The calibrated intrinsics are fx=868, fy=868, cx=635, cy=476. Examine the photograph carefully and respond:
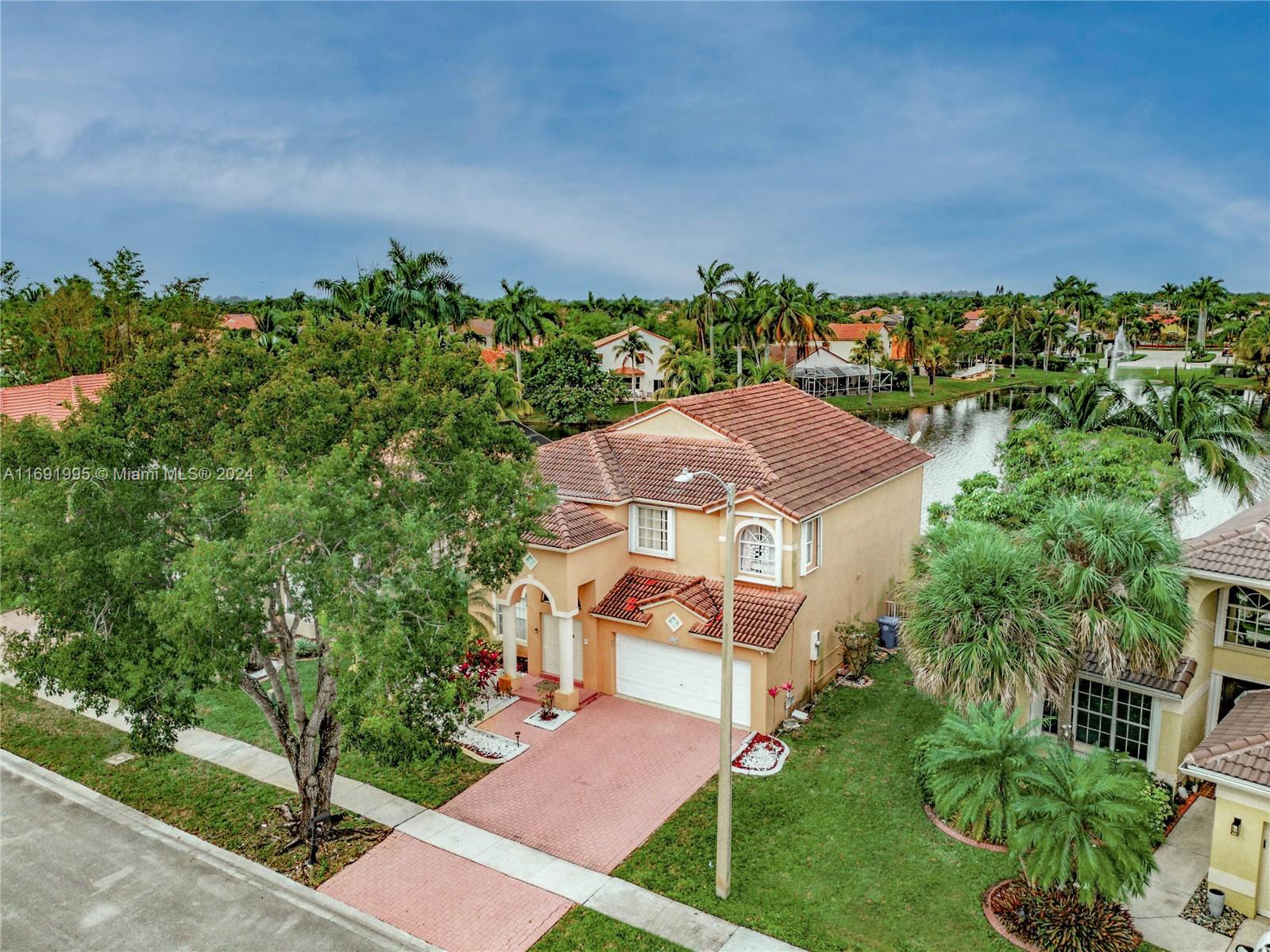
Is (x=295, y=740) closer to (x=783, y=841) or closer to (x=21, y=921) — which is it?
(x=21, y=921)

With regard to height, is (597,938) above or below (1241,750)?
below

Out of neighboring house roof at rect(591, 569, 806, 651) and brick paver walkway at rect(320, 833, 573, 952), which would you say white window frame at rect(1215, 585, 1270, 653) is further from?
brick paver walkway at rect(320, 833, 573, 952)

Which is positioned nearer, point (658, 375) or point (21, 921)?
point (21, 921)

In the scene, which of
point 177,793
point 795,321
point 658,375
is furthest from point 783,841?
point 658,375

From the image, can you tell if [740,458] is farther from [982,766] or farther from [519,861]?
[519,861]

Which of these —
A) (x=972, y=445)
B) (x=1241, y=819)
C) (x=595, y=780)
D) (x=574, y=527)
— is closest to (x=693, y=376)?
(x=972, y=445)

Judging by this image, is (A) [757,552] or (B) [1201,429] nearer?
(A) [757,552]
